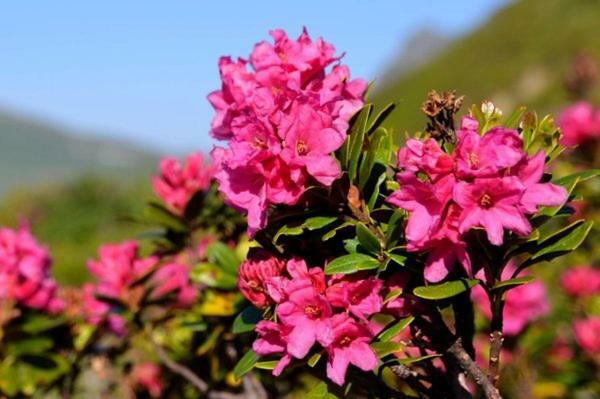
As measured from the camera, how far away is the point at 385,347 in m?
1.53

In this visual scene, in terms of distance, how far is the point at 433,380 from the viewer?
1.78 meters

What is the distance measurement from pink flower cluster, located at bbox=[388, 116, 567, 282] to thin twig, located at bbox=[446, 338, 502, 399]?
213 mm

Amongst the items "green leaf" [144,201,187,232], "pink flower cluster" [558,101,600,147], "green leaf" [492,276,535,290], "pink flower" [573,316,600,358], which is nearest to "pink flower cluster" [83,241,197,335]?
"green leaf" [144,201,187,232]

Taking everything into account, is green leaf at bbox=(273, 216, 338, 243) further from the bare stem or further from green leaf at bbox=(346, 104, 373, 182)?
the bare stem

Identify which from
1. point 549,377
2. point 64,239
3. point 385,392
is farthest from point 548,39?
point 385,392

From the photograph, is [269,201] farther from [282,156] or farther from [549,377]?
[549,377]

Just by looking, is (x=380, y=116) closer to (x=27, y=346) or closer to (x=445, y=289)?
(x=445, y=289)

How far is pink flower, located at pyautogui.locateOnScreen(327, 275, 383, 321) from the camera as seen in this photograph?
59.2 inches

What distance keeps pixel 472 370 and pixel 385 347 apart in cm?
17

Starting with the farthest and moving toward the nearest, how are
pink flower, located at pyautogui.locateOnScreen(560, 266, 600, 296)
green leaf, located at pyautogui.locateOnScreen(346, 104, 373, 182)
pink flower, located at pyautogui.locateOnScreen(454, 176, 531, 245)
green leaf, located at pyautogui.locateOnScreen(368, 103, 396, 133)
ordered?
pink flower, located at pyautogui.locateOnScreen(560, 266, 600, 296) < green leaf, located at pyautogui.locateOnScreen(368, 103, 396, 133) < green leaf, located at pyautogui.locateOnScreen(346, 104, 373, 182) < pink flower, located at pyautogui.locateOnScreen(454, 176, 531, 245)

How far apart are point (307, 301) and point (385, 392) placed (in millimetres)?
363

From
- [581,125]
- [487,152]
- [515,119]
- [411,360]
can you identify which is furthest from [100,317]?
[581,125]

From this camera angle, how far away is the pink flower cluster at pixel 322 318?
149cm

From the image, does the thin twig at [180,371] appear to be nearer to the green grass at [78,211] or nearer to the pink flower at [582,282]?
the pink flower at [582,282]
